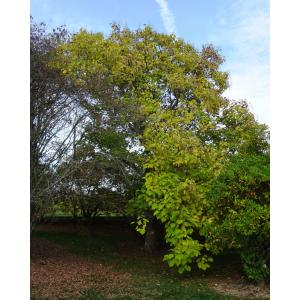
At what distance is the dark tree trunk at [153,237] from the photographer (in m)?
9.49

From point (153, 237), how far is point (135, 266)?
84.0 inches

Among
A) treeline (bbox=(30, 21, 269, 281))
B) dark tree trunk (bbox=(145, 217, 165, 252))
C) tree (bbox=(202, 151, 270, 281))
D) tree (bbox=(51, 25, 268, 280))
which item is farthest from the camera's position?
dark tree trunk (bbox=(145, 217, 165, 252))

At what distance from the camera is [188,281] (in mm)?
6316

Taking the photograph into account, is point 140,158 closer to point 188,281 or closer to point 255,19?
point 188,281

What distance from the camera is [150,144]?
7348mm

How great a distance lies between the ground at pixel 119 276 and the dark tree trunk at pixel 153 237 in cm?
23

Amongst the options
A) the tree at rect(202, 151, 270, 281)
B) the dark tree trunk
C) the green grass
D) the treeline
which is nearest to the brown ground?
the green grass

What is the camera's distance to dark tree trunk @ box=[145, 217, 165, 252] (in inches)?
374

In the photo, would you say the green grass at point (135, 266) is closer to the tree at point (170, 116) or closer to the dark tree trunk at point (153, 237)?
the dark tree trunk at point (153, 237)

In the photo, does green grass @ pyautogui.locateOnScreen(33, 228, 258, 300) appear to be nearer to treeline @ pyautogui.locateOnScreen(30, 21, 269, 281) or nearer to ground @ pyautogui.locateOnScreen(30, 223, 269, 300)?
ground @ pyautogui.locateOnScreen(30, 223, 269, 300)

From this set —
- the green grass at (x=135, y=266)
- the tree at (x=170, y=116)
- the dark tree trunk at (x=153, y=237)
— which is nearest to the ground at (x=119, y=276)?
the green grass at (x=135, y=266)

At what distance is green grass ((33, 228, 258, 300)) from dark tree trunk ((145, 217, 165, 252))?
25cm

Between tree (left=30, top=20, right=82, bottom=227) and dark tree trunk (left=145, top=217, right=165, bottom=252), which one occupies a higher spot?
tree (left=30, top=20, right=82, bottom=227)
